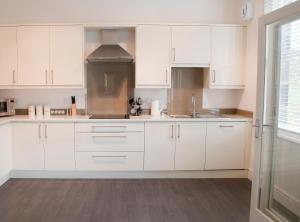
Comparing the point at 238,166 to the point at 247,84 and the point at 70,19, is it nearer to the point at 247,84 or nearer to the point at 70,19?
the point at 247,84

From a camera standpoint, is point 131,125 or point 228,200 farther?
point 131,125

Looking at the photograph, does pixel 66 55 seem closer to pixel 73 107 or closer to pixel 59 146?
pixel 73 107

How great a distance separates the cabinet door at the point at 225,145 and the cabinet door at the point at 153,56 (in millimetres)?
1007

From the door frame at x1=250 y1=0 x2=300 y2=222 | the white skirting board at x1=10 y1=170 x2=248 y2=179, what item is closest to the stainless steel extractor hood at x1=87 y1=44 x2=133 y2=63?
the white skirting board at x1=10 y1=170 x2=248 y2=179

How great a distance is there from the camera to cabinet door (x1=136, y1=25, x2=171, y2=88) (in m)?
3.89

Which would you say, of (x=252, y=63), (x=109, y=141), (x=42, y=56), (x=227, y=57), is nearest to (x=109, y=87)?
(x=109, y=141)

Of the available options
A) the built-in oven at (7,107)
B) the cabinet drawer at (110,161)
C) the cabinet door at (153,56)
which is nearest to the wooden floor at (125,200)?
the cabinet drawer at (110,161)

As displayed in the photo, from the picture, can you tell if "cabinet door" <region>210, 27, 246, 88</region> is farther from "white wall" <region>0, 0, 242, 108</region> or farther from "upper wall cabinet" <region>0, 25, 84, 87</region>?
"upper wall cabinet" <region>0, 25, 84, 87</region>

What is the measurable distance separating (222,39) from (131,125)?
1898mm

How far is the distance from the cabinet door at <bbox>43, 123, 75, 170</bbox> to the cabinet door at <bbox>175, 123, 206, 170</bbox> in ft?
5.04

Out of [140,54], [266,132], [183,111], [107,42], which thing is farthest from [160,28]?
[266,132]

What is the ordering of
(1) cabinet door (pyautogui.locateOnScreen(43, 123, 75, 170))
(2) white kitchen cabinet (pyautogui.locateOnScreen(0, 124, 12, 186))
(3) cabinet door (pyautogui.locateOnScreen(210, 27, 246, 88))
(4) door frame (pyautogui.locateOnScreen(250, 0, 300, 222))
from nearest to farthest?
(4) door frame (pyautogui.locateOnScreen(250, 0, 300, 222)) → (2) white kitchen cabinet (pyautogui.locateOnScreen(0, 124, 12, 186)) → (1) cabinet door (pyautogui.locateOnScreen(43, 123, 75, 170)) → (3) cabinet door (pyautogui.locateOnScreen(210, 27, 246, 88))

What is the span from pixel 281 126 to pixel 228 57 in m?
1.88

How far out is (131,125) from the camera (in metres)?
3.76
